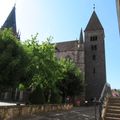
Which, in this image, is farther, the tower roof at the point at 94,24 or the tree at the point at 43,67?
the tower roof at the point at 94,24

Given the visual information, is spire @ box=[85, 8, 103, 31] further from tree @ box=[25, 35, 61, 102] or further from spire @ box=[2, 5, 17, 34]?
tree @ box=[25, 35, 61, 102]

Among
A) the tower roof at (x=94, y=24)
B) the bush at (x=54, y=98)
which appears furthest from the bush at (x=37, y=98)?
the tower roof at (x=94, y=24)

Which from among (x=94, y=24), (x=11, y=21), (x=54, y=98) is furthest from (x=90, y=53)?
(x=54, y=98)

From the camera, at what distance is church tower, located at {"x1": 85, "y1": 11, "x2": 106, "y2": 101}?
219 feet

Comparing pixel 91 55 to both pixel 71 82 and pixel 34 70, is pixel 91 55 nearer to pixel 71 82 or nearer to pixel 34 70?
pixel 71 82

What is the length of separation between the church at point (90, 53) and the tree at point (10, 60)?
148ft

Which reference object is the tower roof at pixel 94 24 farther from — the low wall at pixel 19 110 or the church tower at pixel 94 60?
the low wall at pixel 19 110

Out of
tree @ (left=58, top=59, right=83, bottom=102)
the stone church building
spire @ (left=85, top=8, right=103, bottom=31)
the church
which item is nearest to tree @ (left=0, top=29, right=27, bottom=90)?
tree @ (left=58, top=59, right=83, bottom=102)

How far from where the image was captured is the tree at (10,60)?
19.0 m

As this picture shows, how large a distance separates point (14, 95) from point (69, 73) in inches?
843

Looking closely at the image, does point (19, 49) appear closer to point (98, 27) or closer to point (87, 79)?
point (87, 79)

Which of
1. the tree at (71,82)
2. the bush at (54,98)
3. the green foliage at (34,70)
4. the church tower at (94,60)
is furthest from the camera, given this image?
the church tower at (94,60)

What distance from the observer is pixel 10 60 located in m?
19.3

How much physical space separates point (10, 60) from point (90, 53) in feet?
173
